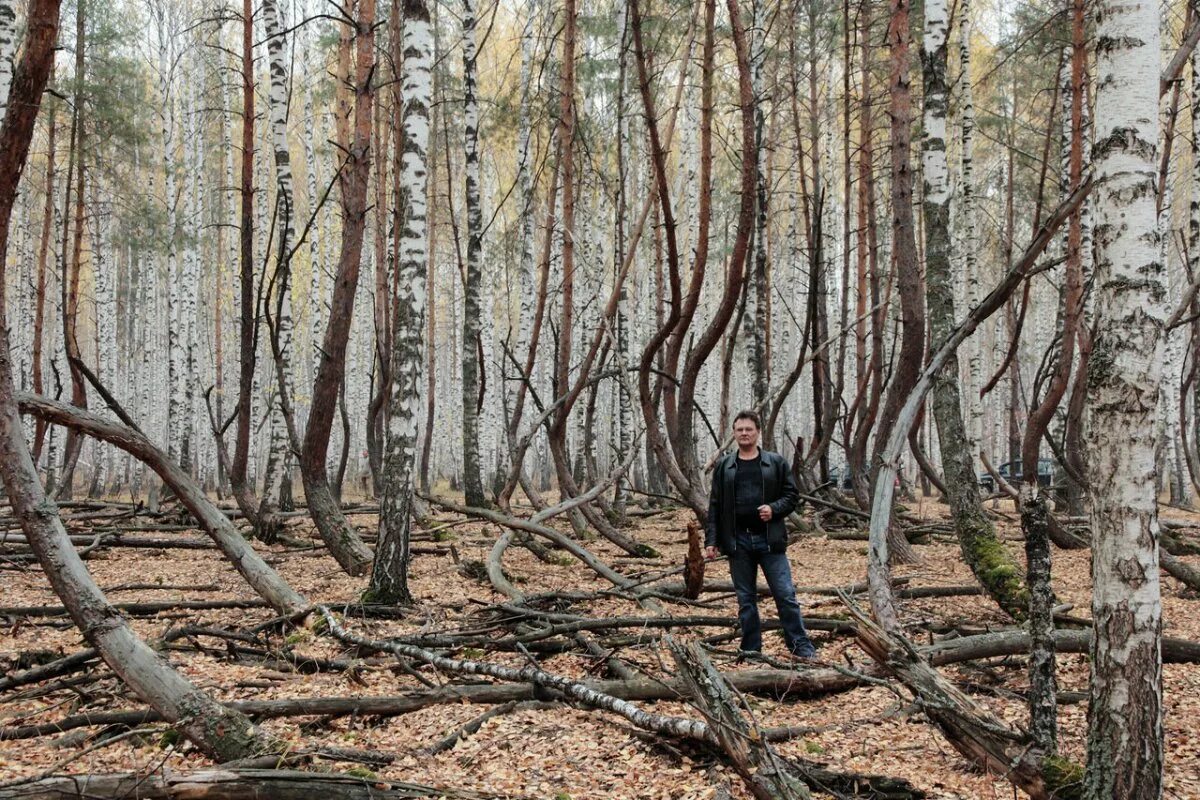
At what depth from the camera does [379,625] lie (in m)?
6.43

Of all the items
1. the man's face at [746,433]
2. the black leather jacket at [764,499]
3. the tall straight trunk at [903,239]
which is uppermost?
the tall straight trunk at [903,239]

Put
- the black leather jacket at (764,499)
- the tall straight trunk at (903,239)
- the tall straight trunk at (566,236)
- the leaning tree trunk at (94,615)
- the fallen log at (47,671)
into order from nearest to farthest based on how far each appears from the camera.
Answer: the leaning tree trunk at (94,615) → the fallen log at (47,671) → the black leather jacket at (764,499) → the tall straight trunk at (903,239) → the tall straight trunk at (566,236)

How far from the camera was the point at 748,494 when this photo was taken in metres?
5.72

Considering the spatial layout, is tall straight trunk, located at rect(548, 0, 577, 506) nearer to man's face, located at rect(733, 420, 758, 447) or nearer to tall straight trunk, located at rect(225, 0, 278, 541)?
tall straight trunk, located at rect(225, 0, 278, 541)

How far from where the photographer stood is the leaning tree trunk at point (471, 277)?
12.4 meters

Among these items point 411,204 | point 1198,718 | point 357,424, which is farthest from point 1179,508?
point 357,424

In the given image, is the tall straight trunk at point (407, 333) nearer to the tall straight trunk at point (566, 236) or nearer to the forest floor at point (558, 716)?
the forest floor at point (558, 716)

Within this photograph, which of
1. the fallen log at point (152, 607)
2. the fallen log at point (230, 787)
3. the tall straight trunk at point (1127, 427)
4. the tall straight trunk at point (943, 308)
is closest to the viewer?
the tall straight trunk at point (1127, 427)

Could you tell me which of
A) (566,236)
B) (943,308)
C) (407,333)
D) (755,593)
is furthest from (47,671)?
(943,308)

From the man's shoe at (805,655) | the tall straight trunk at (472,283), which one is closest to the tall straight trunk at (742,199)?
the tall straight trunk at (472,283)

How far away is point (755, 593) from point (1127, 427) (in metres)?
2.94

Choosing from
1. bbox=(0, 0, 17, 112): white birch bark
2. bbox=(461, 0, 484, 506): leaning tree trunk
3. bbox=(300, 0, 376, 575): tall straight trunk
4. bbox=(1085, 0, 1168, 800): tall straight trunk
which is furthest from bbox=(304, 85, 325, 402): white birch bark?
bbox=(1085, 0, 1168, 800): tall straight trunk

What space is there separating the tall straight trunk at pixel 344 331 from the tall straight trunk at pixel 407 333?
1.39 m

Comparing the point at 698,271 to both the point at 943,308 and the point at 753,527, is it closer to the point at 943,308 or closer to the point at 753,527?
the point at 943,308
